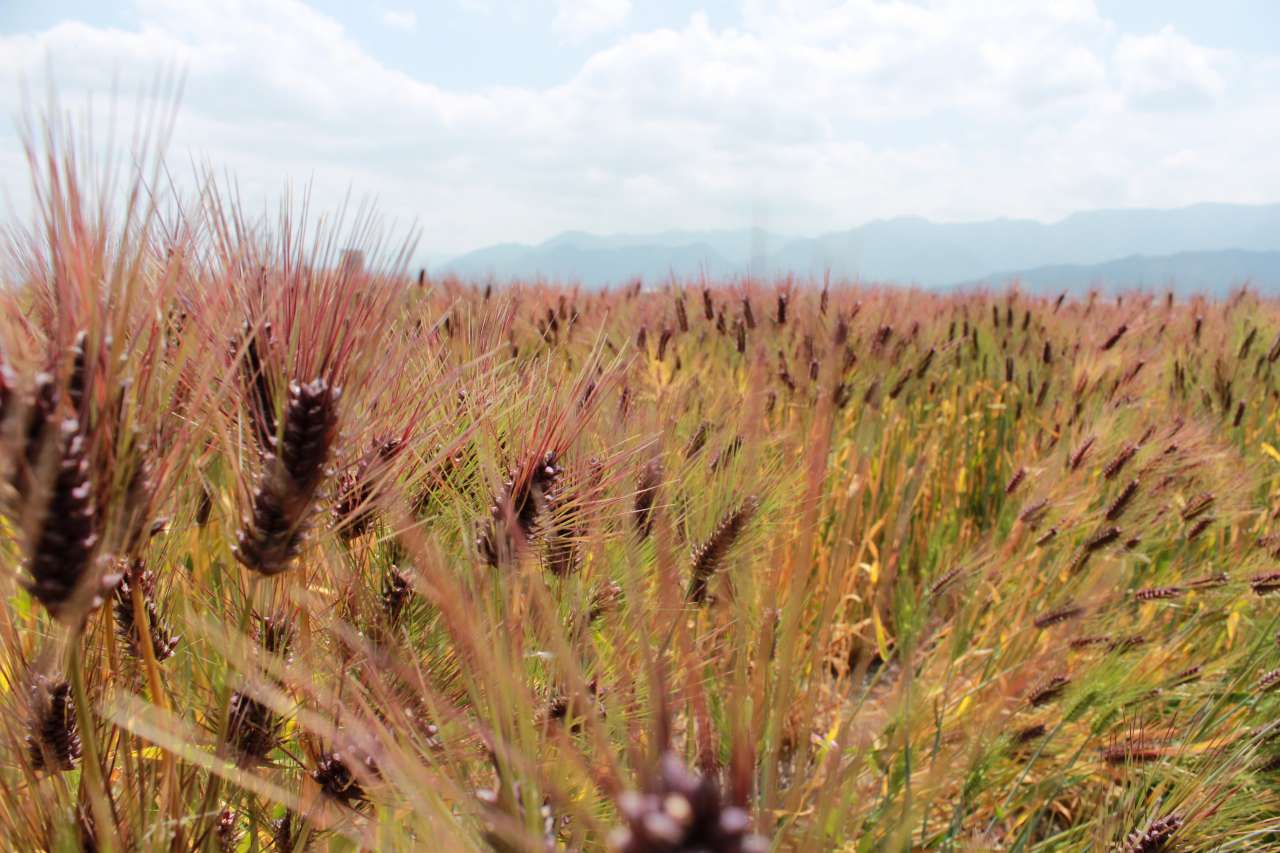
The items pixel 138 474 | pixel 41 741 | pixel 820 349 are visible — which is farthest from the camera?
pixel 820 349

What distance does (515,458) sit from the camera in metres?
0.80

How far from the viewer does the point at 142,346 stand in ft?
1.82

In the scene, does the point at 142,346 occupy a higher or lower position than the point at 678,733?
higher

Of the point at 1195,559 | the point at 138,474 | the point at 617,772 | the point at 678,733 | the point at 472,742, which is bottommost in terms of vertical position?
the point at 1195,559

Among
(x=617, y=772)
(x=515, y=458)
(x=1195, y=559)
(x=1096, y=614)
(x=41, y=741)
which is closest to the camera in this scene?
(x=617, y=772)

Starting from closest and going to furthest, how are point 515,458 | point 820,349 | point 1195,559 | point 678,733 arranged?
point 515,458, point 678,733, point 1195,559, point 820,349

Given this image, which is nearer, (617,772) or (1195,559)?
(617,772)

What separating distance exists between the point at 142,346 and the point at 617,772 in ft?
1.56

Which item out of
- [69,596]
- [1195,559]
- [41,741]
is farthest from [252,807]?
[1195,559]

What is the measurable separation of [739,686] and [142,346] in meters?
0.51

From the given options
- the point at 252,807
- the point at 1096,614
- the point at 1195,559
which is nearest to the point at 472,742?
the point at 252,807

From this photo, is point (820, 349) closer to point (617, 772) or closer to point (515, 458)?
point (515, 458)

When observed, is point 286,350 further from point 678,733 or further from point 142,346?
point 678,733

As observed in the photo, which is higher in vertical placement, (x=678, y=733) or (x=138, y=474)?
(x=138, y=474)
